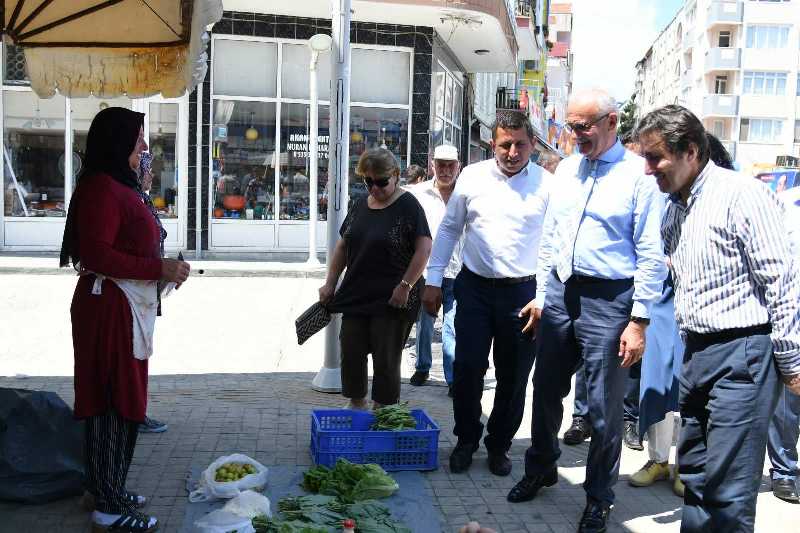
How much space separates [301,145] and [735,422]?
48.0 feet

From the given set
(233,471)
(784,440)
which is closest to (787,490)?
(784,440)

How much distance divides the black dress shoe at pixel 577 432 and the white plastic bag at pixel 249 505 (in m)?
2.51

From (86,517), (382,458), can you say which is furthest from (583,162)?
(86,517)

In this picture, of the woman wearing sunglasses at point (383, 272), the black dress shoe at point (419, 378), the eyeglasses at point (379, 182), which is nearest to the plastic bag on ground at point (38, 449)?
the woman wearing sunglasses at point (383, 272)

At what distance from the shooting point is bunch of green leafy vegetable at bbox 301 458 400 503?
463 cm

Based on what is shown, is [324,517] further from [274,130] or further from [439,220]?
[274,130]

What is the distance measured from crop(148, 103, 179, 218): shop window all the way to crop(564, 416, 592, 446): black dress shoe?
12183mm

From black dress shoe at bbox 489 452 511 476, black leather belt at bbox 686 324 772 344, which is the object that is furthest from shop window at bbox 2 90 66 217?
black leather belt at bbox 686 324 772 344

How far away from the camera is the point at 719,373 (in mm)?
3576

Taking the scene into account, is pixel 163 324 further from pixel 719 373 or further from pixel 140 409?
pixel 719 373

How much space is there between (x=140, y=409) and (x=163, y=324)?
6464 millimetres

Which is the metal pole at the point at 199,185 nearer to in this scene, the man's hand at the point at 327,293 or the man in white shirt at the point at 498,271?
the man's hand at the point at 327,293

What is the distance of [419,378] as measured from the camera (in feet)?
25.7

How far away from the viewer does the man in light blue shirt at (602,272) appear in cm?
432
